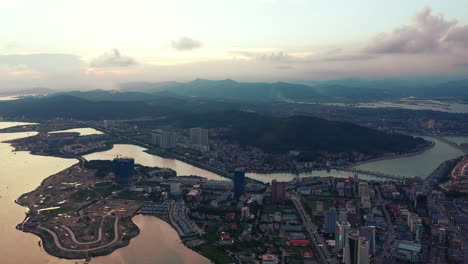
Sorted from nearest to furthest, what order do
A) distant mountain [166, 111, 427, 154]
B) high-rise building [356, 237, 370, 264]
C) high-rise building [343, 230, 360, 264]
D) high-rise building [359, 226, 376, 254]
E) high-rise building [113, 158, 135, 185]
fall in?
high-rise building [356, 237, 370, 264] → high-rise building [343, 230, 360, 264] → high-rise building [359, 226, 376, 254] → high-rise building [113, 158, 135, 185] → distant mountain [166, 111, 427, 154]

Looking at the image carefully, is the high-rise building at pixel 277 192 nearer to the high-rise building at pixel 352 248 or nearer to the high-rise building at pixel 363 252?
the high-rise building at pixel 352 248

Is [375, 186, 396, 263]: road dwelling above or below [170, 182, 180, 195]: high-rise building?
below

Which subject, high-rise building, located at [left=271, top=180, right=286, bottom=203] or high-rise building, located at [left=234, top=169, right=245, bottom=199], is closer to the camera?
high-rise building, located at [left=271, top=180, right=286, bottom=203]

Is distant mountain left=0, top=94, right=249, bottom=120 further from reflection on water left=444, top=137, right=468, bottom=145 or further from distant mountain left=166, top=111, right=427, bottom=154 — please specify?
reflection on water left=444, top=137, right=468, bottom=145

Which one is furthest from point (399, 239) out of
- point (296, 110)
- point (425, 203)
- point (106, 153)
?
point (296, 110)

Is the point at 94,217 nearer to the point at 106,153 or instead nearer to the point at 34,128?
the point at 106,153

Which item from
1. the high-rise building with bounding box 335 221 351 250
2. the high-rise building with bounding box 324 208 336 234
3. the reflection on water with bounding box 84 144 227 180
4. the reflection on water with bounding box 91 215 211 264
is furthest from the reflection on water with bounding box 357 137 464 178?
the reflection on water with bounding box 91 215 211 264
